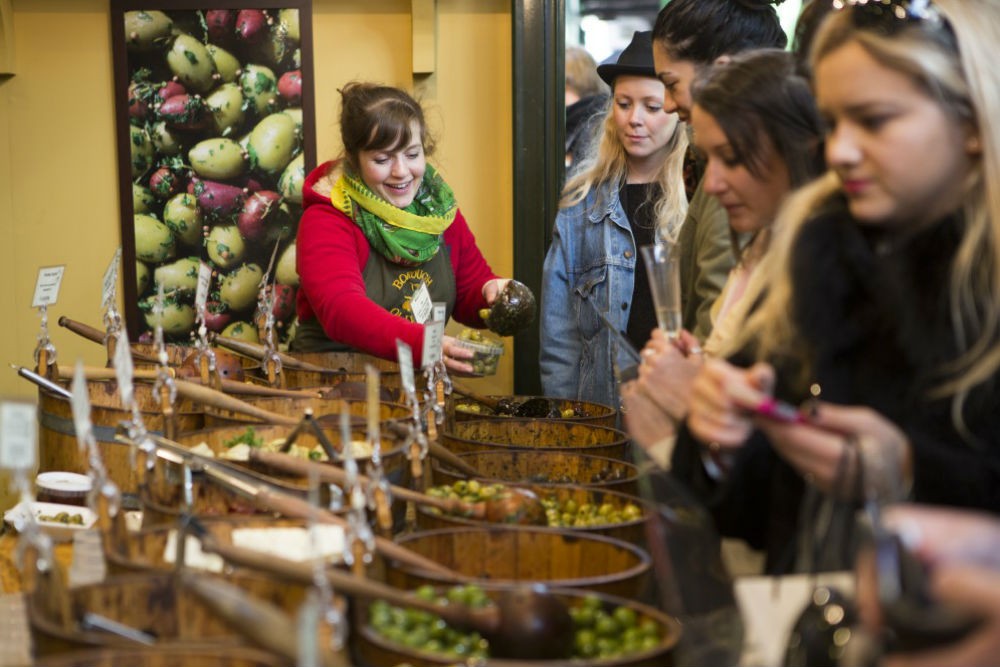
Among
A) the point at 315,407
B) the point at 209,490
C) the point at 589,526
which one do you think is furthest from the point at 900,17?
the point at 315,407

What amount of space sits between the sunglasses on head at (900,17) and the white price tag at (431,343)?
1249mm

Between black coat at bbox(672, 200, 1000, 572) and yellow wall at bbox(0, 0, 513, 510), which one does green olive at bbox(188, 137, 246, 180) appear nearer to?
yellow wall at bbox(0, 0, 513, 510)

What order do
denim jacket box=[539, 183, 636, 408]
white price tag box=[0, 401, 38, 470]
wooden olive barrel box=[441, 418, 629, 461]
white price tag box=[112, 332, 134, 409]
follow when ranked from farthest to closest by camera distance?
denim jacket box=[539, 183, 636, 408] < wooden olive barrel box=[441, 418, 629, 461] < white price tag box=[112, 332, 134, 409] < white price tag box=[0, 401, 38, 470]

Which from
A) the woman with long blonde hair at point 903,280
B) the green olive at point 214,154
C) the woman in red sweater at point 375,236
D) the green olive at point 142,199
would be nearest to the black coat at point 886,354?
the woman with long blonde hair at point 903,280

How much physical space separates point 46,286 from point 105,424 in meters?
0.96

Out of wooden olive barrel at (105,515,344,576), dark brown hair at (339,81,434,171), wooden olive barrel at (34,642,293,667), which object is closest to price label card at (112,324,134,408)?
wooden olive barrel at (105,515,344,576)

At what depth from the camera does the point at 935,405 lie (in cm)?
156

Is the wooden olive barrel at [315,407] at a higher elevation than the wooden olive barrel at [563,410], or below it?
higher

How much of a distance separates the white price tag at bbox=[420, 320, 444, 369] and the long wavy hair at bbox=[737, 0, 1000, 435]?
1.28 metres

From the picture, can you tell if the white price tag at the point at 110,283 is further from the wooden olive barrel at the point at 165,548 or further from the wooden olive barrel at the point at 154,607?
the wooden olive barrel at the point at 154,607

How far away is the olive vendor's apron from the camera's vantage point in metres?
4.08

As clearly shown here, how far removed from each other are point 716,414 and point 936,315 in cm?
31

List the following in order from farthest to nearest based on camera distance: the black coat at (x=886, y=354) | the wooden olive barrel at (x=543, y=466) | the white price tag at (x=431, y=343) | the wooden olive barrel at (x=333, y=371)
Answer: the wooden olive barrel at (x=333, y=371) < the white price tag at (x=431, y=343) < the wooden olive barrel at (x=543, y=466) < the black coat at (x=886, y=354)

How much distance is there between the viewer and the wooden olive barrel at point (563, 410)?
298 cm
